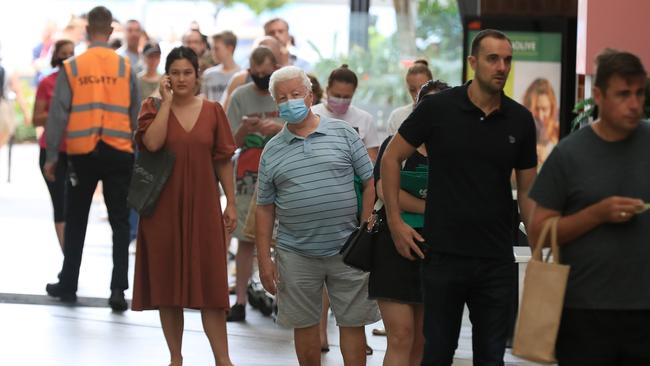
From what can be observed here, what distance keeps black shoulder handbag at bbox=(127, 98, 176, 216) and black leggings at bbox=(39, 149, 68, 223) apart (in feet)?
14.2

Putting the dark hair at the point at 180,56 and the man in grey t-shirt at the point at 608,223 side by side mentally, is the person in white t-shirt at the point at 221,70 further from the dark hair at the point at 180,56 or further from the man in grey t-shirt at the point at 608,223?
the man in grey t-shirt at the point at 608,223

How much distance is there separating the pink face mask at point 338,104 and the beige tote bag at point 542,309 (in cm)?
489

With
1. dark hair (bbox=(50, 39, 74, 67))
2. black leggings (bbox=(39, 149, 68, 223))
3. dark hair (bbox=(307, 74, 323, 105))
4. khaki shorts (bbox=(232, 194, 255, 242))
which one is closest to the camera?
dark hair (bbox=(307, 74, 323, 105))

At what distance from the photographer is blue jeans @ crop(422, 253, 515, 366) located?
20.9 feet

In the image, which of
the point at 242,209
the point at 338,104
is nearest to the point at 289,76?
the point at 338,104

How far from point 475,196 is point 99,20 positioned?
19.8 ft

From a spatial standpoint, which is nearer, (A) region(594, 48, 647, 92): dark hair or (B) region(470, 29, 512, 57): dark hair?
(A) region(594, 48, 647, 92): dark hair

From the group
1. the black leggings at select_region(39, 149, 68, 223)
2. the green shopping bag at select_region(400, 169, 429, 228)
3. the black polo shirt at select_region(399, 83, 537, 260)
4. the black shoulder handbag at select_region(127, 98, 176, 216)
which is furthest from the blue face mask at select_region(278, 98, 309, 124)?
the black leggings at select_region(39, 149, 68, 223)

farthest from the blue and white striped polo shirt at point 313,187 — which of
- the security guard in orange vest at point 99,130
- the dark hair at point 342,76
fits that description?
the security guard in orange vest at point 99,130

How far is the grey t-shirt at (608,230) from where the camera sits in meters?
A: 5.31

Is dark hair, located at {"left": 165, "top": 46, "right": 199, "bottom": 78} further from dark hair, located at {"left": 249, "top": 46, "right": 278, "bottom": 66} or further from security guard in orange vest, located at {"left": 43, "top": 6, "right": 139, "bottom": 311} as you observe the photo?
security guard in orange vest, located at {"left": 43, "top": 6, "right": 139, "bottom": 311}

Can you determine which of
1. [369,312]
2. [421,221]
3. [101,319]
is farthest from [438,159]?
[101,319]

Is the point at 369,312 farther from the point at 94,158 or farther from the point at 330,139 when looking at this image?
the point at 94,158

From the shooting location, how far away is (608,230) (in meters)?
5.32
